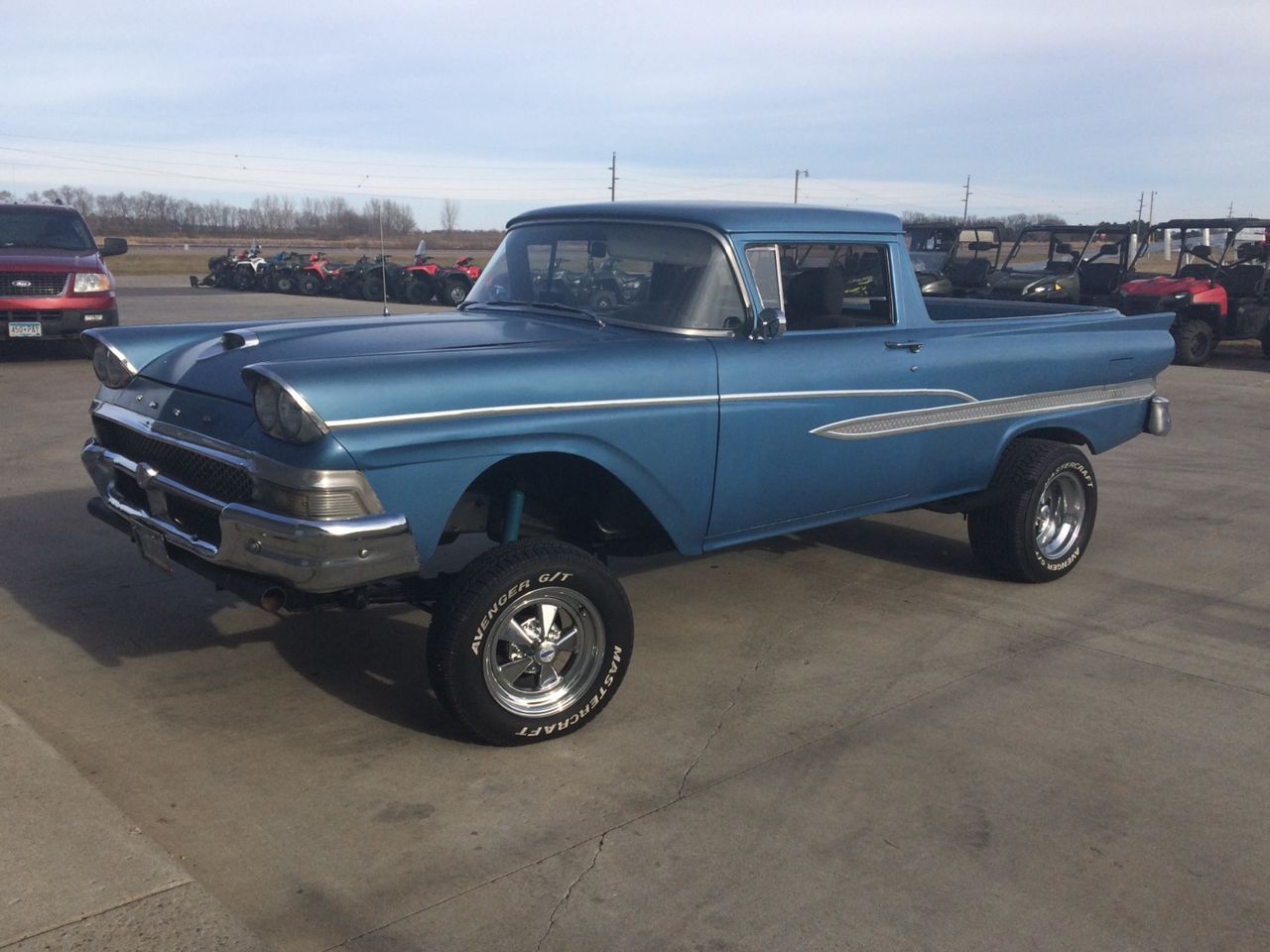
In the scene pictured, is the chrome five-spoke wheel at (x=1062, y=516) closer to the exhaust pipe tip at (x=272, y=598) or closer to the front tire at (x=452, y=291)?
the exhaust pipe tip at (x=272, y=598)

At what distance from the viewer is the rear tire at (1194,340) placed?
16.3 metres

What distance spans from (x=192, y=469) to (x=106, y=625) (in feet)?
4.59

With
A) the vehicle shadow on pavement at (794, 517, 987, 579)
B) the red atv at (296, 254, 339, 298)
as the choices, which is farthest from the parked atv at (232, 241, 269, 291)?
the vehicle shadow on pavement at (794, 517, 987, 579)

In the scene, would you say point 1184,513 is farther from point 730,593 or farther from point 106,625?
point 106,625

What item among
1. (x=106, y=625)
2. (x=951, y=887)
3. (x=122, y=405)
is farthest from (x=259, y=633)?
(x=951, y=887)

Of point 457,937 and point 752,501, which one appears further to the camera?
point 752,501

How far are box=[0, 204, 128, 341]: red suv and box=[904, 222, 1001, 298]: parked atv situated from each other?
12212 millimetres

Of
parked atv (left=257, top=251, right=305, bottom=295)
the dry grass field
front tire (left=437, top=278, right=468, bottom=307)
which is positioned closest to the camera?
front tire (left=437, top=278, right=468, bottom=307)

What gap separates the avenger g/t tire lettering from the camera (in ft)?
12.4

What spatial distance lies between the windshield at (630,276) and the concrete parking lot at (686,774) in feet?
4.68

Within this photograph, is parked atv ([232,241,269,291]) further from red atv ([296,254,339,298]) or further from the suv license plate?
the suv license plate

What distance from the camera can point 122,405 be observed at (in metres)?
4.48

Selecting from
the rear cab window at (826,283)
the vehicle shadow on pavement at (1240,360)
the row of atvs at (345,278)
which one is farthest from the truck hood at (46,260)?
the vehicle shadow on pavement at (1240,360)

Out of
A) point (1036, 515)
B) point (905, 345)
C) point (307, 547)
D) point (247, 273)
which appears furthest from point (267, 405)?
point (247, 273)
